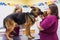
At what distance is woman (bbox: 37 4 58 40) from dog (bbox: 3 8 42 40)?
0.41ft

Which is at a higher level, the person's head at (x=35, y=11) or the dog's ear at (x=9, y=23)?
the person's head at (x=35, y=11)

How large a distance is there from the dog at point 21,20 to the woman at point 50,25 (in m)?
0.12

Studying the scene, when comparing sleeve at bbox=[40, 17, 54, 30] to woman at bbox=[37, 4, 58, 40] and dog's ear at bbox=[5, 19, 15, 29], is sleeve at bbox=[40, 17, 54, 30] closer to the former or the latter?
woman at bbox=[37, 4, 58, 40]

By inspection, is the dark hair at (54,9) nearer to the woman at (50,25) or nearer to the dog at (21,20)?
the woman at (50,25)

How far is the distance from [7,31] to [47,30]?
0.48m

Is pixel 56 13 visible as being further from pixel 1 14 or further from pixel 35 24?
pixel 1 14

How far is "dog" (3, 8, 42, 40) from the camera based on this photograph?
2.00m

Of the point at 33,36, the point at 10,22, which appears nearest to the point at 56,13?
the point at 33,36

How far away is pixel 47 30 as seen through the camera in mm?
1962

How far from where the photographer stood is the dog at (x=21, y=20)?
6.57 ft

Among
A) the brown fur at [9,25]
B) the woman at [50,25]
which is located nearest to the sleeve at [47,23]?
the woman at [50,25]

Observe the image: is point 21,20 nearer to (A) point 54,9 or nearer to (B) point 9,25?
(B) point 9,25

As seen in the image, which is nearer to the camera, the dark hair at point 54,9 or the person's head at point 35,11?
the dark hair at point 54,9

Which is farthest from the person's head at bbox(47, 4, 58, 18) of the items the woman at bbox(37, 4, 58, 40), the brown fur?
the brown fur
